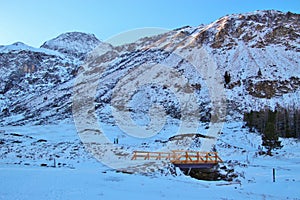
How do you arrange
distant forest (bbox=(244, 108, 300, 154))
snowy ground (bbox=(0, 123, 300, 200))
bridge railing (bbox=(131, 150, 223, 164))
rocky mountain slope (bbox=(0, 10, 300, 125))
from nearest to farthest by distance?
snowy ground (bbox=(0, 123, 300, 200)) < bridge railing (bbox=(131, 150, 223, 164)) < distant forest (bbox=(244, 108, 300, 154)) < rocky mountain slope (bbox=(0, 10, 300, 125))

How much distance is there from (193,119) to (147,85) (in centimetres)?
2593

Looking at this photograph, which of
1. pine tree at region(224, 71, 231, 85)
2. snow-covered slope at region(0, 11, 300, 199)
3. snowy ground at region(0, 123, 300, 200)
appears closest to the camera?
snowy ground at region(0, 123, 300, 200)

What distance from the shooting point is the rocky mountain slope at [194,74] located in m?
74.2

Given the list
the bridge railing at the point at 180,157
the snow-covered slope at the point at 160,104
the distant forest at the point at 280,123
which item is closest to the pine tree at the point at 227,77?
the snow-covered slope at the point at 160,104

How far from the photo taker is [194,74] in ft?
297

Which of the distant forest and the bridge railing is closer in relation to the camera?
→ the bridge railing

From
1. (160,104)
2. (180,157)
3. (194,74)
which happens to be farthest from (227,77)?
(180,157)

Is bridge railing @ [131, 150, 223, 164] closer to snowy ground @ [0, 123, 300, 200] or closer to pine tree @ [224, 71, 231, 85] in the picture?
snowy ground @ [0, 123, 300, 200]

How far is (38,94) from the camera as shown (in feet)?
344

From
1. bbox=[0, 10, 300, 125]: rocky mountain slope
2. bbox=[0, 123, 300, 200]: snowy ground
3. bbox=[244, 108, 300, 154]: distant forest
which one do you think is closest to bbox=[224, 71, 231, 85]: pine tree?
bbox=[0, 10, 300, 125]: rocky mountain slope

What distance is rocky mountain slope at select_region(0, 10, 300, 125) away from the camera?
74.2 metres

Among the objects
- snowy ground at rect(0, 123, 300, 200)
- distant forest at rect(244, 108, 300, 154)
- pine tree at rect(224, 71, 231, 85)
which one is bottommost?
snowy ground at rect(0, 123, 300, 200)

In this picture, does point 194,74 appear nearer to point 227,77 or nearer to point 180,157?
point 227,77

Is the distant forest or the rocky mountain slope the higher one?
the rocky mountain slope
